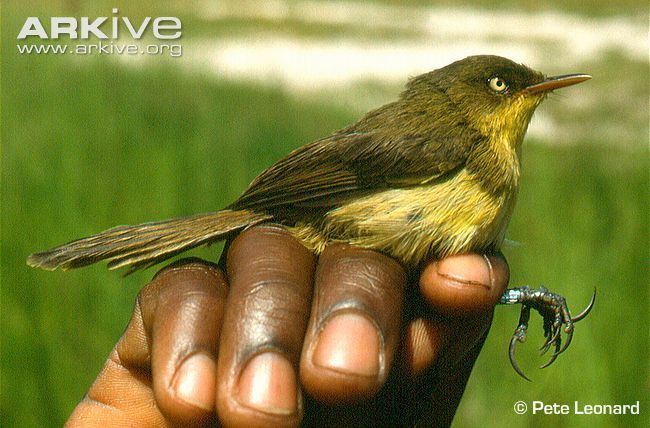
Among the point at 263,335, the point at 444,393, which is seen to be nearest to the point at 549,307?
the point at 444,393

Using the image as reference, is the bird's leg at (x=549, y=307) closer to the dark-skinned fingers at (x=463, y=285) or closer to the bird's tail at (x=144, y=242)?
the dark-skinned fingers at (x=463, y=285)

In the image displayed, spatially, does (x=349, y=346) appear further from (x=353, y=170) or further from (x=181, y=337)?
(x=353, y=170)

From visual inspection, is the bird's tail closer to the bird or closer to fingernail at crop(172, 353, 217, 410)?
the bird

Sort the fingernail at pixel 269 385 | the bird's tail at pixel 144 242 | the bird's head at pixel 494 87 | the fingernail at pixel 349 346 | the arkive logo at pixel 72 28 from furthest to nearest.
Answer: the arkive logo at pixel 72 28
the bird's head at pixel 494 87
the bird's tail at pixel 144 242
the fingernail at pixel 349 346
the fingernail at pixel 269 385

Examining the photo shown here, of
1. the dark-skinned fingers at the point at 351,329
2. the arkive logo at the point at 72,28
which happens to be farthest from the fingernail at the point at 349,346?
the arkive logo at the point at 72,28

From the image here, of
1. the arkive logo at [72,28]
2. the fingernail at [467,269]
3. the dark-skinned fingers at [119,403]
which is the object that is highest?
the arkive logo at [72,28]

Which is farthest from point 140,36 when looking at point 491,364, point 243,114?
point 491,364
